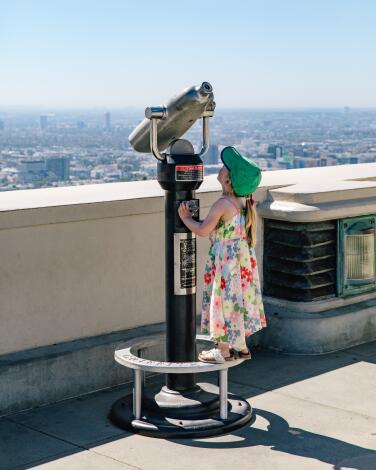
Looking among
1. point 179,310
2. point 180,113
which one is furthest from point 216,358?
point 180,113

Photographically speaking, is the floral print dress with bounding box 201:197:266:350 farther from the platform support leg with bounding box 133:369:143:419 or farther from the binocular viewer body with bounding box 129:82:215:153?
the binocular viewer body with bounding box 129:82:215:153

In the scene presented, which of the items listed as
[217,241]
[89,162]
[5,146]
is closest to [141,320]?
[217,241]

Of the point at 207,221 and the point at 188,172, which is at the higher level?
the point at 188,172

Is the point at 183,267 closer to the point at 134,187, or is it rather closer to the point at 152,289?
the point at 152,289

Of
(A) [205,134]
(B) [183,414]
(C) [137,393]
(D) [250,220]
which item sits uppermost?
(A) [205,134]

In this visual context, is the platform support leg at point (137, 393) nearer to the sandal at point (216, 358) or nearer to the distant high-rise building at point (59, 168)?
the sandal at point (216, 358)

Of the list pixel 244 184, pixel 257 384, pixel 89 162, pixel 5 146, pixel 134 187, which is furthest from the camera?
pixel 5 146

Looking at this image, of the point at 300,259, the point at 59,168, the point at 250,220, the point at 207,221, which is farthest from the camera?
the point at 59,168

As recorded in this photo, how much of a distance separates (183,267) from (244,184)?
58 cm

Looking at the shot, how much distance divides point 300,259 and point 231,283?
5.60ft

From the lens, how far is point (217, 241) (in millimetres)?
5066

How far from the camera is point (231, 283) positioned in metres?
5.05

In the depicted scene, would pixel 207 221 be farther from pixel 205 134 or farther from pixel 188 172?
pixel 205 134

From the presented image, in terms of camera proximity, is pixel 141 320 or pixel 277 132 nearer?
pixel 141 320
